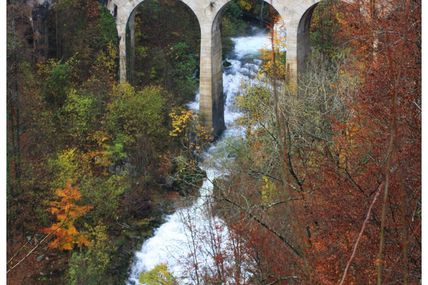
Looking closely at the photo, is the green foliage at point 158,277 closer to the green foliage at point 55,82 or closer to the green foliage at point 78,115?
the green foliage at point 78,115

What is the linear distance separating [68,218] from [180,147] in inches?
391

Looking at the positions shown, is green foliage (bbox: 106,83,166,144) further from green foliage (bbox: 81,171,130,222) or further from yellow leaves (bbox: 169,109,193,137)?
green foliage (bbox: 81,171,130,222)

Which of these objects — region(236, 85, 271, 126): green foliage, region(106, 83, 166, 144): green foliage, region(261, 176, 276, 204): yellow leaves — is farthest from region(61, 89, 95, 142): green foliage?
region(261, 176, 276, 204): yellow leaves

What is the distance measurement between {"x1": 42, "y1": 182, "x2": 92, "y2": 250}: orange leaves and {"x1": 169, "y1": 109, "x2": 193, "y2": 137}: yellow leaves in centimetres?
872

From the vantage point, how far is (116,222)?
31688mm

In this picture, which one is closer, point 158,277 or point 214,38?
point 158,277

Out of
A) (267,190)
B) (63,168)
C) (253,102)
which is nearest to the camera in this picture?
(267,190)

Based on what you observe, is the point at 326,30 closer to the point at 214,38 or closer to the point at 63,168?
the point at 214,38

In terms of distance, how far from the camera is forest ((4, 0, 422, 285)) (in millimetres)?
16391

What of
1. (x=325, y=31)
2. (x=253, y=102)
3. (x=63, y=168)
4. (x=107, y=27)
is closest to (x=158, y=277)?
(x=63, y=168)

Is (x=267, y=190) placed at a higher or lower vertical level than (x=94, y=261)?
higher

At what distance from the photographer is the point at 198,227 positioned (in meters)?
29.3

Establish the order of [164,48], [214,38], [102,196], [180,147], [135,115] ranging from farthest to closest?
[164,48] → [214,38] → [180,147] → [135,115] → [102,196]

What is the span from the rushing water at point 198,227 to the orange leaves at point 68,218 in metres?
2.46
